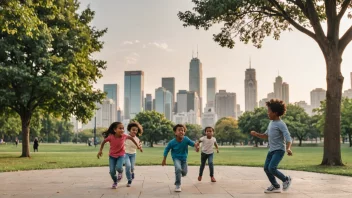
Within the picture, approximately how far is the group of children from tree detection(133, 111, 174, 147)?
67.7m

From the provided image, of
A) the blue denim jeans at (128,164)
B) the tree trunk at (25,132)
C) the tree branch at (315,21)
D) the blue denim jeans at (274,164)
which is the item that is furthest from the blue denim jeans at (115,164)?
the tree trunk at (25,132)

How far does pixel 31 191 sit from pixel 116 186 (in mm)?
1945

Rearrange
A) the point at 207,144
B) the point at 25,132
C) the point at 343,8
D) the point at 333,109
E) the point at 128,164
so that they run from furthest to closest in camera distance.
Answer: the point at 25,132 → the point at 343,8 → the point at 333,109 → the point at 207,144 → the point at 128,164

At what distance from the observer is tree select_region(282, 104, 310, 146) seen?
246 feet

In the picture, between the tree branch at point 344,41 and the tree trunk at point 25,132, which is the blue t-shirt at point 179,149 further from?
the tree trunk at point 25,132

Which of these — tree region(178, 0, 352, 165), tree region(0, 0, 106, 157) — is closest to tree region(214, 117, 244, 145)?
tree region(0, 0, 106, 157)

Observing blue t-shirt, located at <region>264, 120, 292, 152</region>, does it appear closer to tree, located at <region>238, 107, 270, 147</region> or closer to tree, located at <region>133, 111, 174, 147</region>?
tree, located at <region>238, 107, 270, 147</region>

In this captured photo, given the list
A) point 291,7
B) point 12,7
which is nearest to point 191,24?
point 291,7

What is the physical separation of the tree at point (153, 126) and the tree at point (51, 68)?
51290mm

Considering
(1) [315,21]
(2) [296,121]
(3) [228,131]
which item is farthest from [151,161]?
(3) [228,131]

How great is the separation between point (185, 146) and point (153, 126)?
6915 cm

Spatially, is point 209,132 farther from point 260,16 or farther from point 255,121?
point 255,121

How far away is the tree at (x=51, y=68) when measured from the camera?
2239 centimetres

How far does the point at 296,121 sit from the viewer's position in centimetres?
8006
